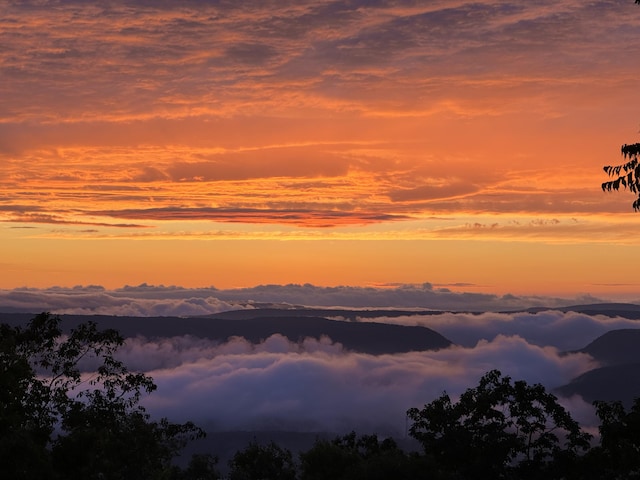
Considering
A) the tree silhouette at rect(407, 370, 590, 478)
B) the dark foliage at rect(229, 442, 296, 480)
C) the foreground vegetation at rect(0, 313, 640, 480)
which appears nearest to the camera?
the foreground vegetation at rect(0, 313, 640, 480)

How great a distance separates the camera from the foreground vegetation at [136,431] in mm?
42125

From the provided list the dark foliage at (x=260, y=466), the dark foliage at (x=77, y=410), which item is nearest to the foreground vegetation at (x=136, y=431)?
the dark foliage at (x=77, y=410)

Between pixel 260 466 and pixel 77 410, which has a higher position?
pixel 77 410

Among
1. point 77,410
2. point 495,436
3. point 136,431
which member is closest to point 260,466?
point 495,436

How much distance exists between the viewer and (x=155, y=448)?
57312 mm

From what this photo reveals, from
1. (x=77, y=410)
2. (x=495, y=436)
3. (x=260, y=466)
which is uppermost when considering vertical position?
(x=77, y=410)

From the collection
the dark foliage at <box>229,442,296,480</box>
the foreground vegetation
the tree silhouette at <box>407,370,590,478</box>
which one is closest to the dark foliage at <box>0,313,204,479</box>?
the foreground vegetation

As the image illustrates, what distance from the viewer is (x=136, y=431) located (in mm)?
56969

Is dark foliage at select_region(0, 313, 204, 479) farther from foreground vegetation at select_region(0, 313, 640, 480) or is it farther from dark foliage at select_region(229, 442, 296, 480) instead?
dark foliage at select_region(229, 442, 296, 480)

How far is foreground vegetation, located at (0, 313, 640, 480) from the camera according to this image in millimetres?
42125

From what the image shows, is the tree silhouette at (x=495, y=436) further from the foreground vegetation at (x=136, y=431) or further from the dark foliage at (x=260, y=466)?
the dark foliage at (x=260, y=466)

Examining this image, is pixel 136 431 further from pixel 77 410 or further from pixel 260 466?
pixel 260 466

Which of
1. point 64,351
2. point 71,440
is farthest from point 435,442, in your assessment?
point 71,440

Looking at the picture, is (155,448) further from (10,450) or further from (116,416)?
(10,450)
